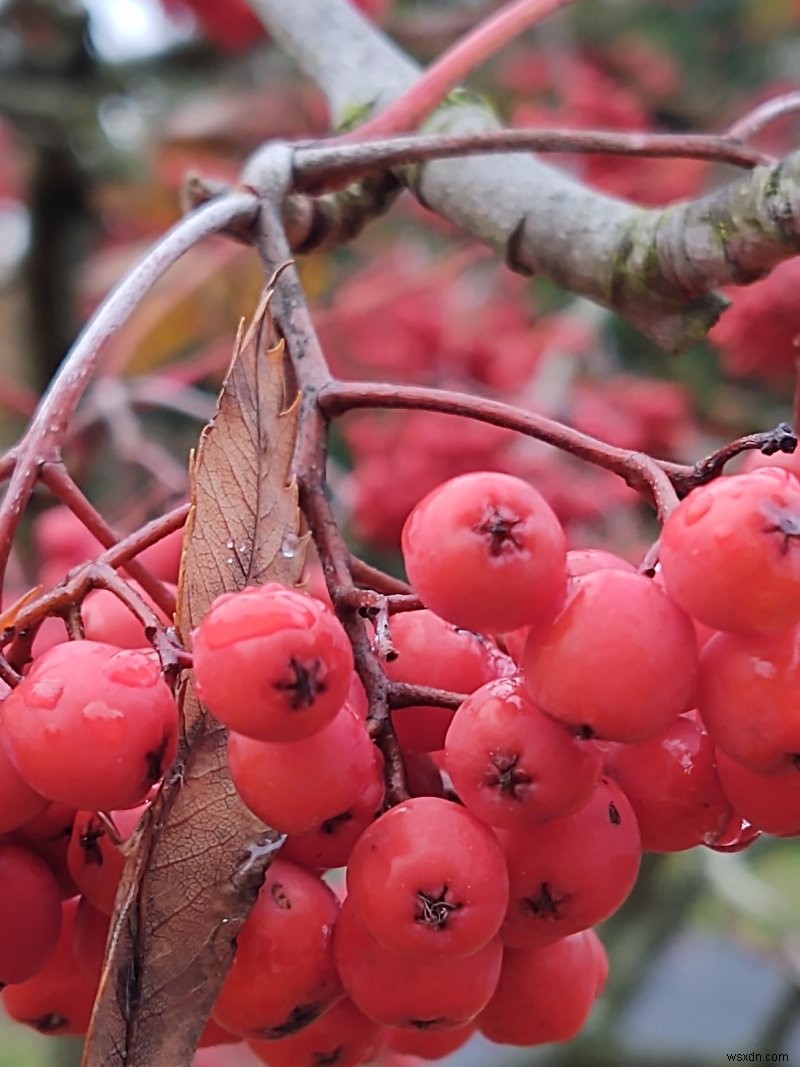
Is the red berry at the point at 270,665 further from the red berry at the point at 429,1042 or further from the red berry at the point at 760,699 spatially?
the red berry at the point at 429,1042

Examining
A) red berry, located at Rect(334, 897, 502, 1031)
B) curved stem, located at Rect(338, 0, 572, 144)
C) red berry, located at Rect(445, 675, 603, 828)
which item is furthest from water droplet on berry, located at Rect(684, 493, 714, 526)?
curved stem, located at Rect(338, 0, 572, 144)

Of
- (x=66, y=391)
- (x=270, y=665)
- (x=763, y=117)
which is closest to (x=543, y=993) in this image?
(x=270, y=665)

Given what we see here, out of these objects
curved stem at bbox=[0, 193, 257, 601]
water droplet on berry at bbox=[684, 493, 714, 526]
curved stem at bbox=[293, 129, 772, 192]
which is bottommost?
water droplet on berry at bbox=[684, 493, 714, 526]

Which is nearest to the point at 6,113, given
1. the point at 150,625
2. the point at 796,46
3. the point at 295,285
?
the point at 295,285

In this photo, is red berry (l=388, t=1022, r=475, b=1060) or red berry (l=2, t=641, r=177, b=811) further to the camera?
red berry (l=388, t=1022, r=475, b=1060)

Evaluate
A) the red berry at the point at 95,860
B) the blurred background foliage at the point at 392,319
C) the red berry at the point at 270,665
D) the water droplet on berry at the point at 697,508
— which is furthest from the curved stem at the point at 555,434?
the blurred background foliage at the point at 392,319

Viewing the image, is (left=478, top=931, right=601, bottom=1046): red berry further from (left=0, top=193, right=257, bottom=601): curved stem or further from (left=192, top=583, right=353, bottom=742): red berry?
(left=0, top=193, right=257, bottom=601): curved stem

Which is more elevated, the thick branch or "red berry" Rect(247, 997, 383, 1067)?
the thick branch
